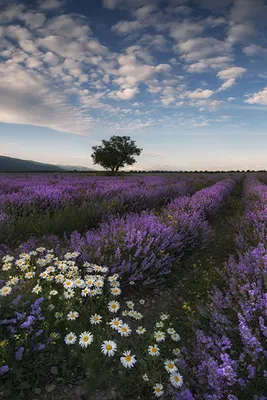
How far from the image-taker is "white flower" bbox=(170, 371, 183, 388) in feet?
4.98

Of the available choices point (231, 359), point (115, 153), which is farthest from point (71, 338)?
point (115, 153)

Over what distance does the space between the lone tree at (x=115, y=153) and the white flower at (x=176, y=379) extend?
155 feet

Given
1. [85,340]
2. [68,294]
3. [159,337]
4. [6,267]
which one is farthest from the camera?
[6,267]

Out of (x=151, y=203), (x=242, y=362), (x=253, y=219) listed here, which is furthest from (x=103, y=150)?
(x=242, y=362)

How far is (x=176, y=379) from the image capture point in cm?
155

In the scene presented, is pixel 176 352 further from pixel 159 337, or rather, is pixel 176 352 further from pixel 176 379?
pixel 176 379

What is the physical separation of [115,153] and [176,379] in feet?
158

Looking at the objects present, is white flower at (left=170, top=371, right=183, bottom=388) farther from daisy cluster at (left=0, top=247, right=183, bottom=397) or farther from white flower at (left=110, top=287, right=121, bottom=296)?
white flower at (left=110, top=287, right=121, bottom=296)

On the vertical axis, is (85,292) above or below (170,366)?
above

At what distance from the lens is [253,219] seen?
4.73 m

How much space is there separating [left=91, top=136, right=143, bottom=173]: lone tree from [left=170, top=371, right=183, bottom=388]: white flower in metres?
47.2

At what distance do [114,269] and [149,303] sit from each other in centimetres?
54

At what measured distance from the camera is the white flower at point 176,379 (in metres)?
1.52

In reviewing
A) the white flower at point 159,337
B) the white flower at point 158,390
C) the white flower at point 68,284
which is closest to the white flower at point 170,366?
the white flower at point 158,390
